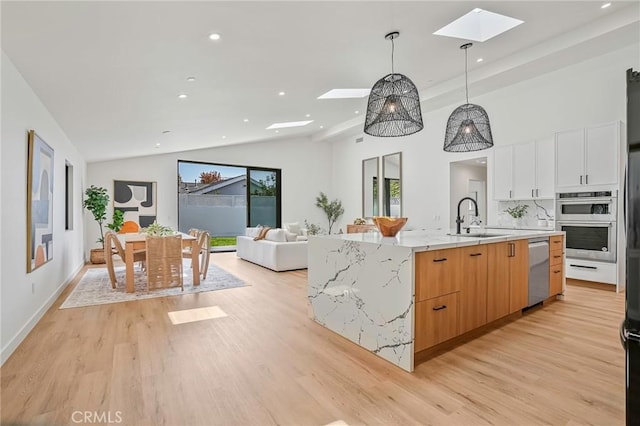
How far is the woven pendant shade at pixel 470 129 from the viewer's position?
12.4 ft

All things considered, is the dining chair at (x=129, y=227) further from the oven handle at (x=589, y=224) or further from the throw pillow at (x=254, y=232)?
the oven handle at (x=589, y=224)

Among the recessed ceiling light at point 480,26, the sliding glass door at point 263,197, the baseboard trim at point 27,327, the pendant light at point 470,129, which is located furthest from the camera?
the sliding glass door at point 263,197

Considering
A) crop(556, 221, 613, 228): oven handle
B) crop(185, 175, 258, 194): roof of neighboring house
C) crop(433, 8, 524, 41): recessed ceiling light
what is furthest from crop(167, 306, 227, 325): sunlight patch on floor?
crop(185, 175, 258, 194): roof of neighboring house

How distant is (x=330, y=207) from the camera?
11273 millimetres

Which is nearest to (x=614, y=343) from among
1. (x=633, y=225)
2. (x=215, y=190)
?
(x=633, y=225)

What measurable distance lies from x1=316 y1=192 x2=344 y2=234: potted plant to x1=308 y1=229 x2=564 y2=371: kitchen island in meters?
7.75

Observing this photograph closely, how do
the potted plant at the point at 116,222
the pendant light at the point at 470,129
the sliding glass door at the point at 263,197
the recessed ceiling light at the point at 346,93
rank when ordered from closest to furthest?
the pendant light at the point at 470,129 → the recessed ceiling light at the point at 346,93 → the potted plant at the point at 116,222 → the sliding glass door at the point at 263,197

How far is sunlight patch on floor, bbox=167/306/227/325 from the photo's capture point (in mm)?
3543

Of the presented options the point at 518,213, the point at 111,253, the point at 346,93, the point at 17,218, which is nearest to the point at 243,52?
the point at 17,218

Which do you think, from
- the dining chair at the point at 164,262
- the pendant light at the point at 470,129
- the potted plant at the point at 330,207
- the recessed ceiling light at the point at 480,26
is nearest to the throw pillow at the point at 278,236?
the dining chair at the point at 164,262

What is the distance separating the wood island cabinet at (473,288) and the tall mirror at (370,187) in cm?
681

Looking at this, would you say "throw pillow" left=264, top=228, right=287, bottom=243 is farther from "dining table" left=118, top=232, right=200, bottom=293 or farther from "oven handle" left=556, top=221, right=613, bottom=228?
"oven handle" left=556, top=221, right=613, bottom=228

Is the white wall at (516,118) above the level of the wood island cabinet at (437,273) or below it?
above

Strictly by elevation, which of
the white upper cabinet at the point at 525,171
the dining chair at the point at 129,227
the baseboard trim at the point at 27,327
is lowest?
the baseboard trim at the point at 27,327
